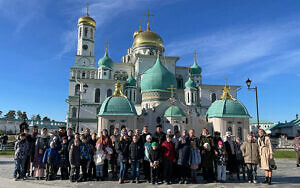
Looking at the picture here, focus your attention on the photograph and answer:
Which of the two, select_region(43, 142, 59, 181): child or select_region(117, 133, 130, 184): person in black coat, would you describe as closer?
select_region(117, 133, 130, 184): person in black coat

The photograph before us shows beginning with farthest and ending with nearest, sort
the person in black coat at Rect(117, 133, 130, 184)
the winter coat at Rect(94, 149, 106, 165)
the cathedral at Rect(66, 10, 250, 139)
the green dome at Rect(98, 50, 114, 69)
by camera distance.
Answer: the green dome at Rect(98, 50, 114, 69) < the cathedral at Rect(66, 10, 250, 139) < the winter coat at Rect(94, 149, 106, 165) < the person in black coat at Rect(117, 133, 130, 184)

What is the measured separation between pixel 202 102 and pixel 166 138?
3244cm

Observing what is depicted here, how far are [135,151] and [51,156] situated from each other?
334 cm

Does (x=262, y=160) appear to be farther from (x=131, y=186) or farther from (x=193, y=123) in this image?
(x=193, y=123)

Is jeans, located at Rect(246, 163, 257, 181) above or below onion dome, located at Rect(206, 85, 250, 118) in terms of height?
below

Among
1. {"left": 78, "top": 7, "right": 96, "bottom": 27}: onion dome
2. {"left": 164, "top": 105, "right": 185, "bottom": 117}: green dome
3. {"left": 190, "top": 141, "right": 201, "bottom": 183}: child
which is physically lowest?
{"left": 190, "top": 141, "right": 201, "bottom": 183}: child

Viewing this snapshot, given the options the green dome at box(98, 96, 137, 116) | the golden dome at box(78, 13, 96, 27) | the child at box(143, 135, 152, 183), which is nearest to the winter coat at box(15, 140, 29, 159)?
the child at box(143, 135, 152, 183)

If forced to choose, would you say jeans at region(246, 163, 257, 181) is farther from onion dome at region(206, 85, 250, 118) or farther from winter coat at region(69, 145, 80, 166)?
onion dome at region(206, 85, 250, 118)

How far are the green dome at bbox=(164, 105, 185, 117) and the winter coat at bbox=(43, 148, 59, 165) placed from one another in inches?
697

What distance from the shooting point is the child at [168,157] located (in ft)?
27.8

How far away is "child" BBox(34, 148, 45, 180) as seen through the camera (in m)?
9.19

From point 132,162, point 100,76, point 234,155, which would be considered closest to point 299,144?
point 234,155

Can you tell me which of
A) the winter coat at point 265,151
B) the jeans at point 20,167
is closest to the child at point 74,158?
the jeans at point 20,167

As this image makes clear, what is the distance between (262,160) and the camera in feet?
28.2
